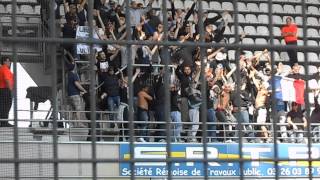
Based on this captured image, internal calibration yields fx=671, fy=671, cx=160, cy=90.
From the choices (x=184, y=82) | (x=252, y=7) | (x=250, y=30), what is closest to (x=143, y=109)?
(x=184, y=82)

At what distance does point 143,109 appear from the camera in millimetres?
8930

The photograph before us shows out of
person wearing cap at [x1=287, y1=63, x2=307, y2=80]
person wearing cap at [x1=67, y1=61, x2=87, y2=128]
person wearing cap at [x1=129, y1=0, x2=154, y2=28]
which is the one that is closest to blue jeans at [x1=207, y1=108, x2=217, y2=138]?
person wearing cap at [x1=287, y1=63, x2=307, y2=80]

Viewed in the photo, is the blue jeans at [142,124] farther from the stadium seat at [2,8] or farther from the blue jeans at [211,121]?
the stadium seat at [2,8]

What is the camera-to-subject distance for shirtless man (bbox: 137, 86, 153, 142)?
347 inches

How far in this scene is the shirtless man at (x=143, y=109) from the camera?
28.9ft

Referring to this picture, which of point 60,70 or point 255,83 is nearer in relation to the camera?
point 60,70

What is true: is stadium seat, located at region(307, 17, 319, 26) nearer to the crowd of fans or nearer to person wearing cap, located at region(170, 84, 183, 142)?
the crowd of fans

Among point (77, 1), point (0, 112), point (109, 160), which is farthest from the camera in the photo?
point (77, 1)

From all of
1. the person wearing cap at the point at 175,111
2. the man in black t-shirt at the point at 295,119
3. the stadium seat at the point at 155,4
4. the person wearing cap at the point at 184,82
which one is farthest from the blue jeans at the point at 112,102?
the stadium seat at the point at 155,4

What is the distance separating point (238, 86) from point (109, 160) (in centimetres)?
66

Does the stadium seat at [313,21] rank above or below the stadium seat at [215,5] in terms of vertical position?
below

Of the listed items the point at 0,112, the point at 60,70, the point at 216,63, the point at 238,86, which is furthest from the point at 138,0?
the point at 238,86

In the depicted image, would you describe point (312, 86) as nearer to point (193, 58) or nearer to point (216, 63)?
point (216, 63)

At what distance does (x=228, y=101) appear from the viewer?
10023 mm
